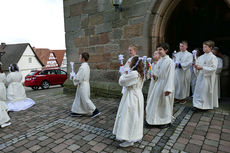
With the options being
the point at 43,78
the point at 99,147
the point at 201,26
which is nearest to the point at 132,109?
the point at 99,147

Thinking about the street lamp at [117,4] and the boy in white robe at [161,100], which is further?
the street lamp at [117,4]

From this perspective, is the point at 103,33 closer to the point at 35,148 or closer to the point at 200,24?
the point at 200,24

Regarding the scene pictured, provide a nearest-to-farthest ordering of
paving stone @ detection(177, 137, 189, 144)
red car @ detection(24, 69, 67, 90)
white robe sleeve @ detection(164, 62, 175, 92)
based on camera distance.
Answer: paving stone @ detection(177, 137, 189, 144) < white robe sleeve @ detection(164, 62, 175, 92) < red car @ detection(24, 69, 67, 90)

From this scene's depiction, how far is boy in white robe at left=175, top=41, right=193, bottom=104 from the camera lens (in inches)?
193

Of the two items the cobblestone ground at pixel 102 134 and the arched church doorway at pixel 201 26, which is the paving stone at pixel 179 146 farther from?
the arched church doorway at pixel 201 26

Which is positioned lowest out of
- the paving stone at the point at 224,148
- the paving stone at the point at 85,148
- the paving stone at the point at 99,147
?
the paving stone at the point at 85,148

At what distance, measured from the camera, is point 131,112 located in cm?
271

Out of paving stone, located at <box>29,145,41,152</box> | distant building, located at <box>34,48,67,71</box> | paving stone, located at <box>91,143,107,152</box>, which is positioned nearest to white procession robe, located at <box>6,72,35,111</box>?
paving stone, located at <box>29,145,41,152</box>

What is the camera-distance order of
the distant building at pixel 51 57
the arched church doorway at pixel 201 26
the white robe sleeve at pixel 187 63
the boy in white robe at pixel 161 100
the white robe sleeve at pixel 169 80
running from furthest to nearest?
the distant building at pixel 51 57
the arched church doorway at pixel 201 26
the white robe sleeve at pixel 187 63
the boy in white robe at pixel 161 100
the white robe sleeve at pixel 169 80

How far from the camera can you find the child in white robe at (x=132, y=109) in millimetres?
2654

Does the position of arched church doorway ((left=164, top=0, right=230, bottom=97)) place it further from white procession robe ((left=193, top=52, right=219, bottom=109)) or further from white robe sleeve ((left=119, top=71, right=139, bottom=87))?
white robe sleeve ((left=119, top=71, right=139, bottom=87))

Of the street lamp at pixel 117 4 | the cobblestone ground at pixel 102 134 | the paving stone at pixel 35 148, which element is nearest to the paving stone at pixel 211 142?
the cobblestone ground at pixel 102 134

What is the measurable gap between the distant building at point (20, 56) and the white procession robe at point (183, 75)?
107ft

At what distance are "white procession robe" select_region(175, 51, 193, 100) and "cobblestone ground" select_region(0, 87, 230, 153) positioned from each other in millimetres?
561
